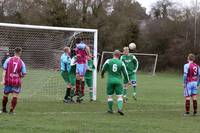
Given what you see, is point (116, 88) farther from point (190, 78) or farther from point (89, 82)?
point (89, 82)

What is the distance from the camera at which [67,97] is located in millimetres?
19125

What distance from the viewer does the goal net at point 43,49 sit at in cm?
2048

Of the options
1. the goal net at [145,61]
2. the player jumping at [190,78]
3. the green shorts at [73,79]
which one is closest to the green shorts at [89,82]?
the green shorts at [73,79]

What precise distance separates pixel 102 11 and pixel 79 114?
5217 centimetres

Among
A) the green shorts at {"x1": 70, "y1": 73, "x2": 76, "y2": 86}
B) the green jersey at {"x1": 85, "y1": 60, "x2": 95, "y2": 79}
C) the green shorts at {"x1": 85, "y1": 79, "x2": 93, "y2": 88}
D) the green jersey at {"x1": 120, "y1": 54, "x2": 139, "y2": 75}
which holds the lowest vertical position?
the green shorts at {"x1": 85, "y1": 79, "x2": 93, "y2": 88}

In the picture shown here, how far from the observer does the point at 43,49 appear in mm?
22000

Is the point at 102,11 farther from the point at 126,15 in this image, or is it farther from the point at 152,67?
the point at 152,67

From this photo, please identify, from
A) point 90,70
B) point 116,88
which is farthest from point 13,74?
point 90,70

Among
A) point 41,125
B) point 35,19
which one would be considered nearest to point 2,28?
point 41,125

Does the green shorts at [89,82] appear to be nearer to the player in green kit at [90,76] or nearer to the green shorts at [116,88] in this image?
the player in green kit at [90,76]

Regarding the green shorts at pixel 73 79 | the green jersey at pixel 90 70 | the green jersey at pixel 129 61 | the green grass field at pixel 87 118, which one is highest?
the green jersey at pixel 129 61

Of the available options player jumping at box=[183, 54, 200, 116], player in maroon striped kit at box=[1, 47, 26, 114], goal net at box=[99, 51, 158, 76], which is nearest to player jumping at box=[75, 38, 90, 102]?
player jumping at box=[183, 54, 200, 116]

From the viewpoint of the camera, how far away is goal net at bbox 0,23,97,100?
20484mm

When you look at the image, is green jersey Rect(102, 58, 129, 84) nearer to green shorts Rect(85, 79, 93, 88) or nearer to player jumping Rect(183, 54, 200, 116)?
player jumping Rect(183, 54, 200, 116)
